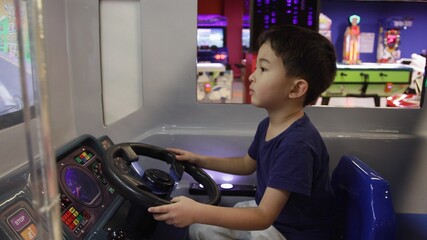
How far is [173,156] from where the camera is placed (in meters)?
1.42

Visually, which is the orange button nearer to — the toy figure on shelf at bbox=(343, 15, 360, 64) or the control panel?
the control panel

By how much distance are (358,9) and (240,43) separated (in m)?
2.11

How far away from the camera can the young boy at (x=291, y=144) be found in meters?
1.21

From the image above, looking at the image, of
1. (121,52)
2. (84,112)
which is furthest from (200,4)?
(84,112)

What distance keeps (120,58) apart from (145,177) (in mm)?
880

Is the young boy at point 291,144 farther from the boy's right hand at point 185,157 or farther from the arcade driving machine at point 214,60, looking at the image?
the arcade driving machine at point 214,60

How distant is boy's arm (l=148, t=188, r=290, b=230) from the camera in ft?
3.59

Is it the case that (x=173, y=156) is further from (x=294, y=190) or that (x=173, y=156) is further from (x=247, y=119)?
(x=247, y=119)

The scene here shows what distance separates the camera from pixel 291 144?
1256 millimetres

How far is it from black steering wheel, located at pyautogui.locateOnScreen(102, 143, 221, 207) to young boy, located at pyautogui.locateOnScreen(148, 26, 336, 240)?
0.19m

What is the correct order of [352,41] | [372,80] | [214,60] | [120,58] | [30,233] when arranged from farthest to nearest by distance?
[214,60] → [352,41] → [372,80] → [120,58] → [30,233]

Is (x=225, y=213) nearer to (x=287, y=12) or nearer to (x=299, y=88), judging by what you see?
(x=299, y=88)

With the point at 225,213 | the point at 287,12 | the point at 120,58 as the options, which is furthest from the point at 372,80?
the point at 225,213

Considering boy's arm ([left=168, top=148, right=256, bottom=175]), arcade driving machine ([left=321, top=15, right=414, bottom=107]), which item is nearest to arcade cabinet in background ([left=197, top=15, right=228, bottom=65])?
arcade driving machine ([left=321, top=15, right=414, bottom=107])
